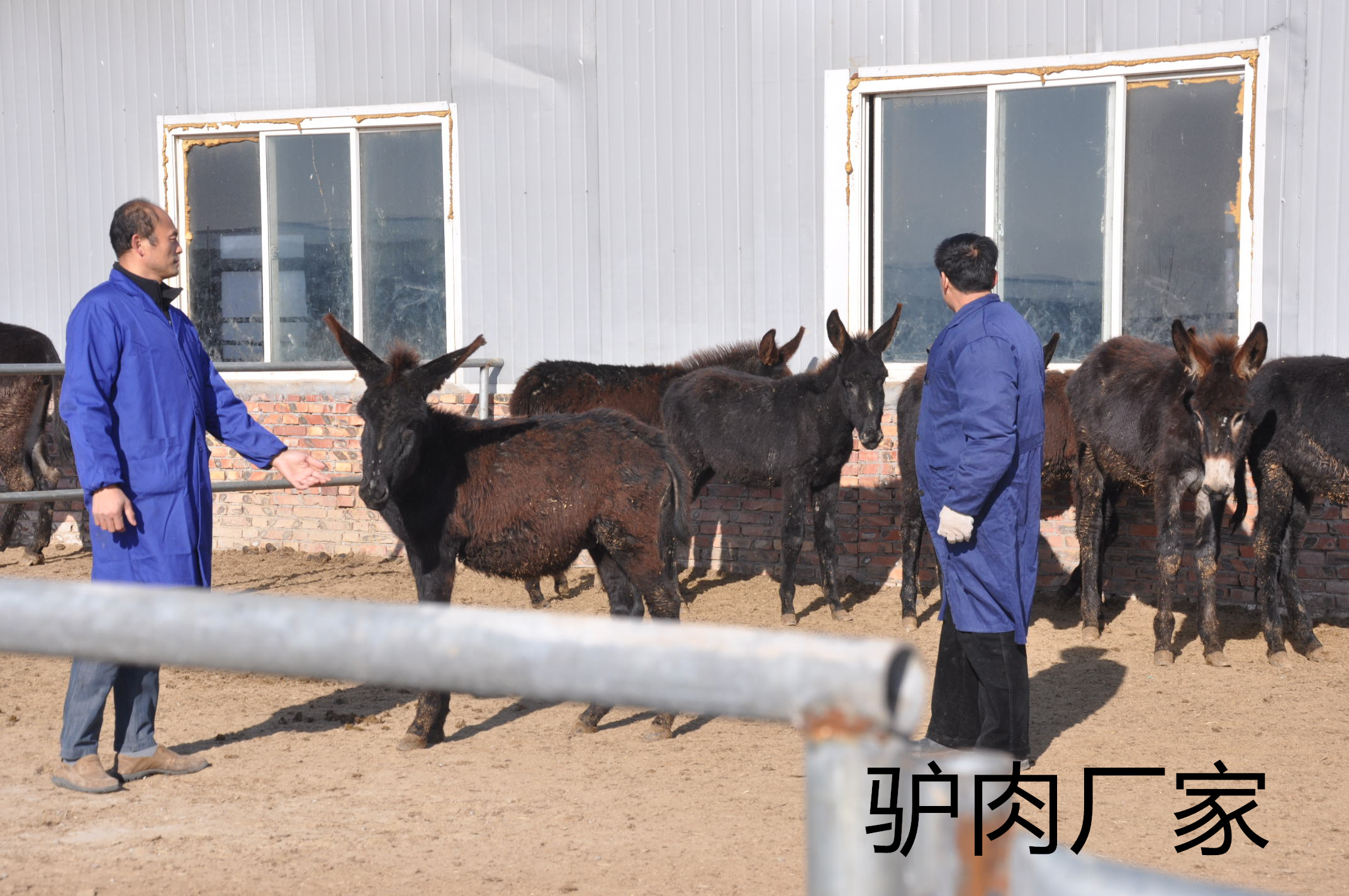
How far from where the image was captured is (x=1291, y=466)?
24.4 ft

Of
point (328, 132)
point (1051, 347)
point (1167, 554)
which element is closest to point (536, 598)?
point (1051, 347)

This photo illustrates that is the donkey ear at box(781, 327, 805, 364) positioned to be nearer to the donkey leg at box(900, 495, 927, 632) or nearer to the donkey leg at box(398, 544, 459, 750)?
the donkey leg at box(900, 495, 927, 632)


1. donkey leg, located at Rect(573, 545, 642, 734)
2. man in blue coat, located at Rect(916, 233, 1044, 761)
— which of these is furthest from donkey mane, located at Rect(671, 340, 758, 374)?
man in blue coat, located at Rect(916, 233, 1044, 761)

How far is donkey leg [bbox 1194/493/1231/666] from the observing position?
24.5 feet

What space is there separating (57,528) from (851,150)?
8.23m

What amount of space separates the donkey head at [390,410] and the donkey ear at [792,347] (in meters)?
4.18

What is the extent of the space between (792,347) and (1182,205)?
2961 millimetres

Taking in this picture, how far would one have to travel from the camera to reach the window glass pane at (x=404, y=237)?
1116 cm

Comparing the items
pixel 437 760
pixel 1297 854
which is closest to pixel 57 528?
pixel 437 760

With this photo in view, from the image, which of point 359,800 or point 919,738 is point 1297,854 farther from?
point 359,800

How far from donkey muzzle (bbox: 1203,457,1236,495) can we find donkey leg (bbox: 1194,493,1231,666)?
0.67 m

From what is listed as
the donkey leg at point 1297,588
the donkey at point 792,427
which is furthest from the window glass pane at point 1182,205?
the donkey at point 792,427

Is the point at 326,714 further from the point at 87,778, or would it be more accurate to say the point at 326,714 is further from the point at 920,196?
the point at 920,196

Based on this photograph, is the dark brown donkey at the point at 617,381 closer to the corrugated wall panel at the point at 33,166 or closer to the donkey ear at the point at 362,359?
the donkey ear at the point at 362,359
